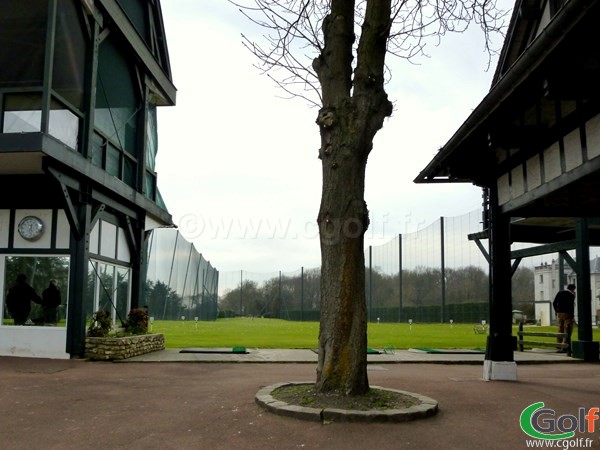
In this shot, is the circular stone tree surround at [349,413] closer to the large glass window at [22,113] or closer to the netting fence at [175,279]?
the large glass window at [22,113]

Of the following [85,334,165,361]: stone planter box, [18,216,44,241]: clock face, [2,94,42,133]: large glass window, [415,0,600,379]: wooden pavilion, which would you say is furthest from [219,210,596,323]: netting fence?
[2,94,42,133]: large glass window

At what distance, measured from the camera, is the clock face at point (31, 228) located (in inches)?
521

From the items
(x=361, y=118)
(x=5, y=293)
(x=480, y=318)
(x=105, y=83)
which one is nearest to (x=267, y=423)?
(x=361, y=118)

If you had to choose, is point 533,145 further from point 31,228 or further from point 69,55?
point 31,228

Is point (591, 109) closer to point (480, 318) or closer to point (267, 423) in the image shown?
point (267, 423)

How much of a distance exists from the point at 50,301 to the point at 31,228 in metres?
1.69

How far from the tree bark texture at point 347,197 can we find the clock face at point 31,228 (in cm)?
829

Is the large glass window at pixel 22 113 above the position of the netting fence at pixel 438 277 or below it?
above

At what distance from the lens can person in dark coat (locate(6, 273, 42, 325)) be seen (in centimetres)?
1316

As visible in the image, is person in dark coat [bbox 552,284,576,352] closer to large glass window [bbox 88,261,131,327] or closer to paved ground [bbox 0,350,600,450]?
paved ground [bbox 0,350,600,450]

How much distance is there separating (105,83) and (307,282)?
42.3m

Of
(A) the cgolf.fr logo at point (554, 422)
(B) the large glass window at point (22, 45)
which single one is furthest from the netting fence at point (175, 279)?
(A) the cgolf.fr logo at point (554, 422)

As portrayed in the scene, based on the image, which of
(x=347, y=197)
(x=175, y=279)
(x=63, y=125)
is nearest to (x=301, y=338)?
(x=63, y=125)

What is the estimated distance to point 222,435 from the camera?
19.1ft
